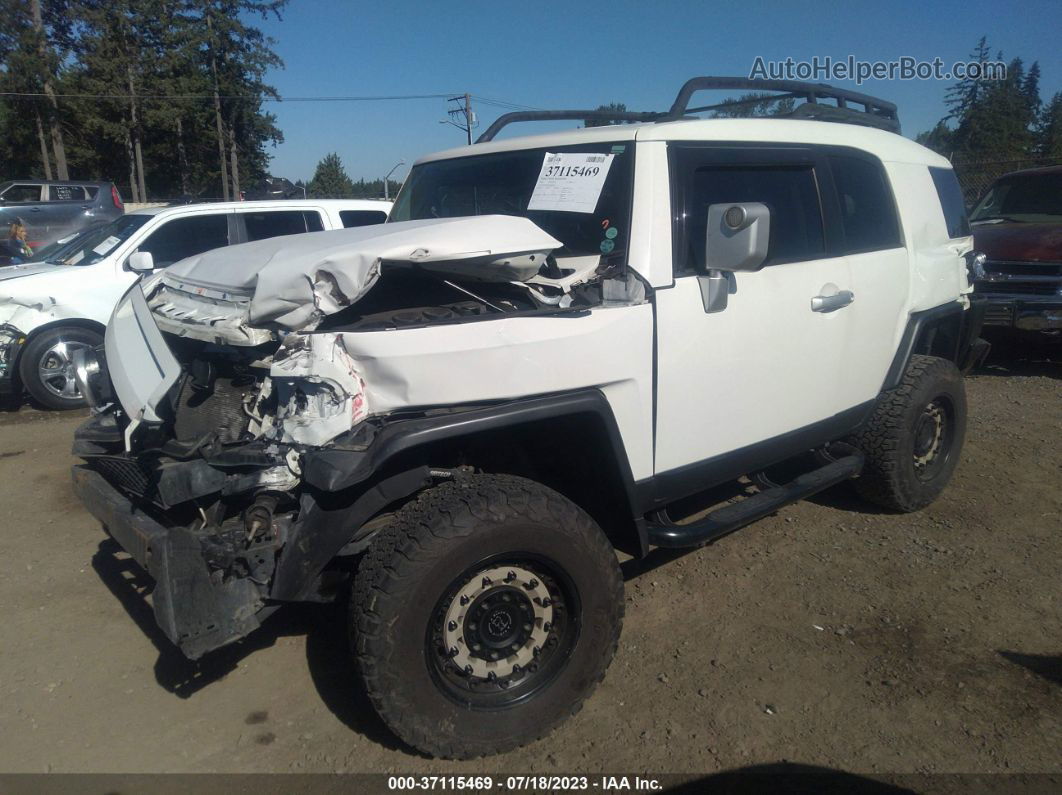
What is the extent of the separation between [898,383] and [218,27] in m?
47.4

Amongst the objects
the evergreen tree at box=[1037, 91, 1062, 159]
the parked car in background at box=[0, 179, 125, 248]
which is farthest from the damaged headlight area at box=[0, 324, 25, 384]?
the evergreen tree at box=[1037, 91, 1062, 159]

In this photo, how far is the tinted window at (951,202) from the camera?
4883mm

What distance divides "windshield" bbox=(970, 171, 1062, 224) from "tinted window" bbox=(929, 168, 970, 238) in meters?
4.76

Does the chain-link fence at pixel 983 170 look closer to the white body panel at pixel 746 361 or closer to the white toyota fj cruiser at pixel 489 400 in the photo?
the white body panel at pixel 746 361

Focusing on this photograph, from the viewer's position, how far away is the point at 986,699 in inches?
118

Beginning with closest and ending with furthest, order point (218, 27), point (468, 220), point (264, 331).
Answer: point (264, 331) → point (468, 220) → point (218, 27)

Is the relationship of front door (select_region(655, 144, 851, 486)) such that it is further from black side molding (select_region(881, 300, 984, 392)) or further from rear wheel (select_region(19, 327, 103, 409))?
rear wheel (select_region(19, 327, 103, 409))

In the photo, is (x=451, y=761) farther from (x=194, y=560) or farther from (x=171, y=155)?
(x=171, y=155)

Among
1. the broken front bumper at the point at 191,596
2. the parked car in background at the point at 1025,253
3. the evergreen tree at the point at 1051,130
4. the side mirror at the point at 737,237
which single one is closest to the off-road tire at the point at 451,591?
the broken front bumper at the point at 191,596

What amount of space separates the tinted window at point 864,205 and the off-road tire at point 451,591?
2289 mm

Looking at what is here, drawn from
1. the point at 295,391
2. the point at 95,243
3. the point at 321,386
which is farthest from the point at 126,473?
the point at 95,243

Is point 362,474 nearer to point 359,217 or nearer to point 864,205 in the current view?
point 864,205

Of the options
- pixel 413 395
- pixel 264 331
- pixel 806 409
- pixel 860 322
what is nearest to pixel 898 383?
pixel 860 322

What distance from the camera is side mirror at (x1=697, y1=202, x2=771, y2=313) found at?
285 cm
